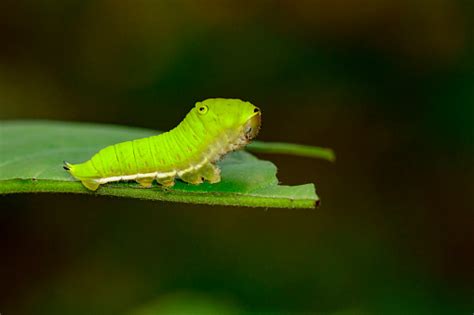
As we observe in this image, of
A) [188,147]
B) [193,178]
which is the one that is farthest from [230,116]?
[193,178]

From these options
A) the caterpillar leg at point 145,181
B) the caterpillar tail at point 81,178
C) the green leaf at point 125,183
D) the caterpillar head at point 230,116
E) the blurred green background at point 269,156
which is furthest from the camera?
the blurred green background at point 269,156

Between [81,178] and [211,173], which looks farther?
[211,173]

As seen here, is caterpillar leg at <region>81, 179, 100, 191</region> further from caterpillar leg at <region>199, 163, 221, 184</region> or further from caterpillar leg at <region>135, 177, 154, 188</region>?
caterpillar leg at <region>199, 163, 221, 184</region>

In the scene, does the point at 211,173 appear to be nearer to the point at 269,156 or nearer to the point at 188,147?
the point at 188,147

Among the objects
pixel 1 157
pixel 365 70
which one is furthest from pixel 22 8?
pixel 1 157

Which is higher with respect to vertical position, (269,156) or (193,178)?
(193,178)

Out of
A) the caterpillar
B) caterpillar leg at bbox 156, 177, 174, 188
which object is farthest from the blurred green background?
caterpillar leg at bbox 156, 177, 174, 188

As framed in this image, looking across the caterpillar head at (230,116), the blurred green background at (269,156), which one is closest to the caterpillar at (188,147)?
the caterpillar head at (230,116)

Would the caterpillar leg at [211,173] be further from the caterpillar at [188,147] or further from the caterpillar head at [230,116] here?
the caterpillar head at [230,116]
